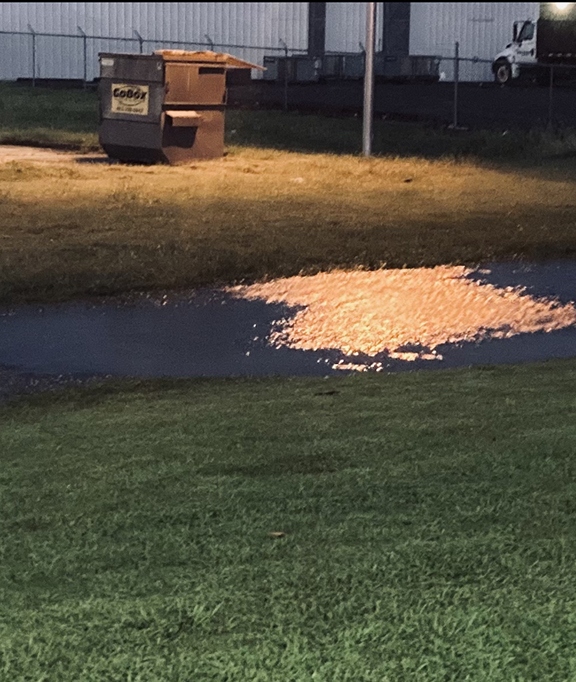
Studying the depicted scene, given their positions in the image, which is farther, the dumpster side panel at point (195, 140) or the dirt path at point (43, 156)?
the dirt path at point (43, 156)

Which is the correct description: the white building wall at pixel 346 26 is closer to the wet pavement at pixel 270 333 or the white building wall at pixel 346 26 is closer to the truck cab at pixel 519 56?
Answer: the truck cab at pixel 519 56

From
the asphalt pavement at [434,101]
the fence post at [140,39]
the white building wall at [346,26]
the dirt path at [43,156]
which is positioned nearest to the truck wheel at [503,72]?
the asphalt pavement at [434,101]

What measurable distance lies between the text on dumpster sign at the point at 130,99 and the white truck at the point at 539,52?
21861 millimetres

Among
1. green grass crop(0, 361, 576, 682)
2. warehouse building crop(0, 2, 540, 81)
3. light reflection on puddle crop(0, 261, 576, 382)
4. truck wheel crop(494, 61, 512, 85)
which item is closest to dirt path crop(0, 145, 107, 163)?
light reflection on puddle crop(0, 261, 576, 382)

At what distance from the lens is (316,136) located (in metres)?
24.8

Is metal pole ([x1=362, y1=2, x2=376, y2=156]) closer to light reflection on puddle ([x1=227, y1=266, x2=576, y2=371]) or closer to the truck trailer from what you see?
light reflection on puddle ([x1=227, y1=266, x2=576, y2=371])

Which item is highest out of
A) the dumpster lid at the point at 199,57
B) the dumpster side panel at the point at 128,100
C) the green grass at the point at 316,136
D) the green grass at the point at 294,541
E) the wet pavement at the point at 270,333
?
the dumpster lid at the point at 199,57

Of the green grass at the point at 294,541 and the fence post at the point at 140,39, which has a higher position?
the fence post at the point at 140,39

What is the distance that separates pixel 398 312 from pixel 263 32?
132 ft

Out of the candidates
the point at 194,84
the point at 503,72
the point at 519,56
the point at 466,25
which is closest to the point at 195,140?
the point at 194,84

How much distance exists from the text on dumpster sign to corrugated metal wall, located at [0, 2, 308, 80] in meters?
23.8

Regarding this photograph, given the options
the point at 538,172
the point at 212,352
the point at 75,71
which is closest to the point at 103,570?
the point at 212,352

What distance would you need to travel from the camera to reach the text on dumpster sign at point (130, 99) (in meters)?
18.4

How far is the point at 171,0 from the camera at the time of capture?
44719mm
